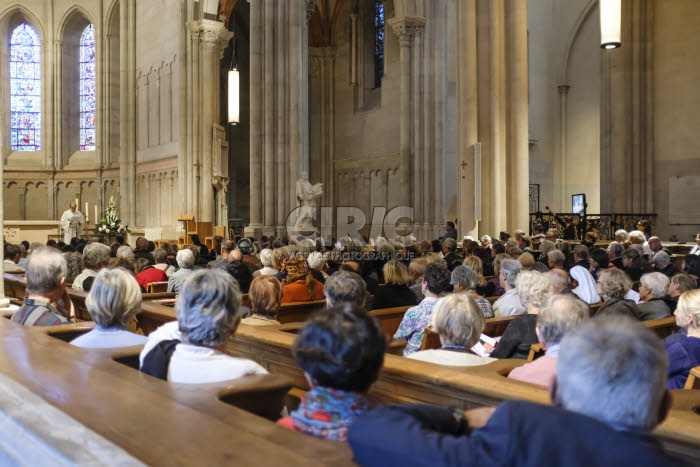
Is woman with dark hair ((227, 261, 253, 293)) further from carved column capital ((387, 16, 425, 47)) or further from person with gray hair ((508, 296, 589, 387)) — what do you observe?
carved column capital ((387, 16, 425, 47))

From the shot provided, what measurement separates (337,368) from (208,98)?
2023cm

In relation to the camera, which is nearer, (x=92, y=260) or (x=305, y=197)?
(x=92, y=260)

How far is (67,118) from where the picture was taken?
28000mm

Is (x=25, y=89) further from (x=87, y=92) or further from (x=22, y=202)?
(x=22, y=202)

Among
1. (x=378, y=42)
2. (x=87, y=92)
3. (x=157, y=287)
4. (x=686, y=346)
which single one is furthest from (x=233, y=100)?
(x=87, y=92)

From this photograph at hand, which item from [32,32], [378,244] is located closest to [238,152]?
[32,32]

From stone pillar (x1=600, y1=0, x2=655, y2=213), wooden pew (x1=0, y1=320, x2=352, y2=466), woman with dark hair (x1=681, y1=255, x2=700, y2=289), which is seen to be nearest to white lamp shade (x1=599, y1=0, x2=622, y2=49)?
woman with dark hair (x1=681, y1=255, x2=700, y2=289)

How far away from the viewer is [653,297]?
5.27 m

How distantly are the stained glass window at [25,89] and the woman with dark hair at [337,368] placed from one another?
95.5 ft

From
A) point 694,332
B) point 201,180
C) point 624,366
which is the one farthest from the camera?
point 201,180

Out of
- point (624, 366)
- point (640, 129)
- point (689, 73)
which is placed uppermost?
point (689, 73)

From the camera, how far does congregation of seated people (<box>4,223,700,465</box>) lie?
4.84 feet

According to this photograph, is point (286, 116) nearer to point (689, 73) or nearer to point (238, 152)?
point (689, 73)

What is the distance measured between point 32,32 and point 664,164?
2418 centimetres
